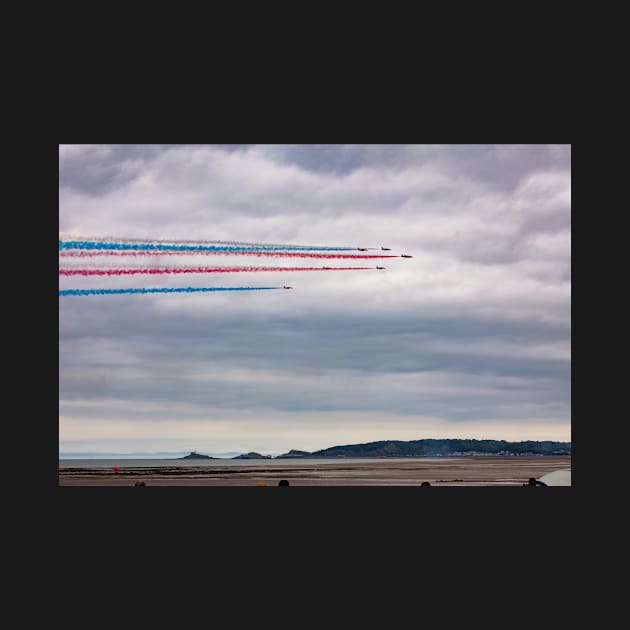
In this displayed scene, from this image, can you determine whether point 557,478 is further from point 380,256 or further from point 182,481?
point 182,481

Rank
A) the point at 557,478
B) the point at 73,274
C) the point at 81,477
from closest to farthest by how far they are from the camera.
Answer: the point at 73,274 < the point at 557,478 < the point at 81,477

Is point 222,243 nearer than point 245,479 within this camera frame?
Yes

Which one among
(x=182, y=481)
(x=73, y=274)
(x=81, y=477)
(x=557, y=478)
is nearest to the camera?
(x=73, y=274)

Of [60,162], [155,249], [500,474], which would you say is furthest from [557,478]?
[60,162]

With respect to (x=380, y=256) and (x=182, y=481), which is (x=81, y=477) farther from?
(x=380, y=256)

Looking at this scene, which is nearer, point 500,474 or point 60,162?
point 60,162

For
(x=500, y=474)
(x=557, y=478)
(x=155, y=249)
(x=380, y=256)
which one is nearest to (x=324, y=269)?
(x=380, y=256)

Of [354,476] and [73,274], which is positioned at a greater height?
[73,274]

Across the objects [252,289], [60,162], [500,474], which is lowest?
[500,474]

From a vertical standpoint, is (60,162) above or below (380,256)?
above
